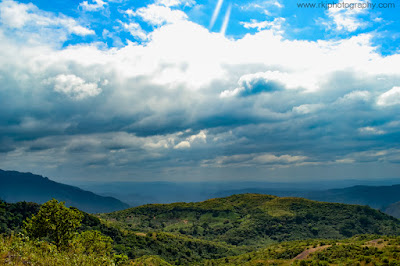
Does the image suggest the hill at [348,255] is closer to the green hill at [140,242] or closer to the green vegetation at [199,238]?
the green vegetation at [199,238]

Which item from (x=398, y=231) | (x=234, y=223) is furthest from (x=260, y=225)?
(x=398, y=231)

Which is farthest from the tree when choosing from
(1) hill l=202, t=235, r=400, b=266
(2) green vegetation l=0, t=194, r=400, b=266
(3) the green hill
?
(3) the green hill

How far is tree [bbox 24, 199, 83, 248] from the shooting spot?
35.2 m

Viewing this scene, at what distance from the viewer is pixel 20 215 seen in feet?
289

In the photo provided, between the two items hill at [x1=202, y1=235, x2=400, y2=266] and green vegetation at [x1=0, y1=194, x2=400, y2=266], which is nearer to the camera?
green vegetation at [x1=0, y1=194, x2=400, y2=266]

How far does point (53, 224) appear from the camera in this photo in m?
35.2

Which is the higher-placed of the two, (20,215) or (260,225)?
(20,215)

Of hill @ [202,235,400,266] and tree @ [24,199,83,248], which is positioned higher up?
tree @ [24,199,83,248]

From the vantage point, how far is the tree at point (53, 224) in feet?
116

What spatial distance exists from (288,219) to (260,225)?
23346 millimetres

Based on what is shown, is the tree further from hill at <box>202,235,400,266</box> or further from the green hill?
the green hill

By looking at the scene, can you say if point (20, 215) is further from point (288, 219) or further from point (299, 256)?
point (288, 219)

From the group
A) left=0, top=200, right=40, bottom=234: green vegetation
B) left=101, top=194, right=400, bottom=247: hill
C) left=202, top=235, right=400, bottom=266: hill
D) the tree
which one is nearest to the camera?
the tree

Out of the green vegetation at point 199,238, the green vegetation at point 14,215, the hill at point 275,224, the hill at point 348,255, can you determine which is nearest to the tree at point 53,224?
the green vegetation at point 199,238
